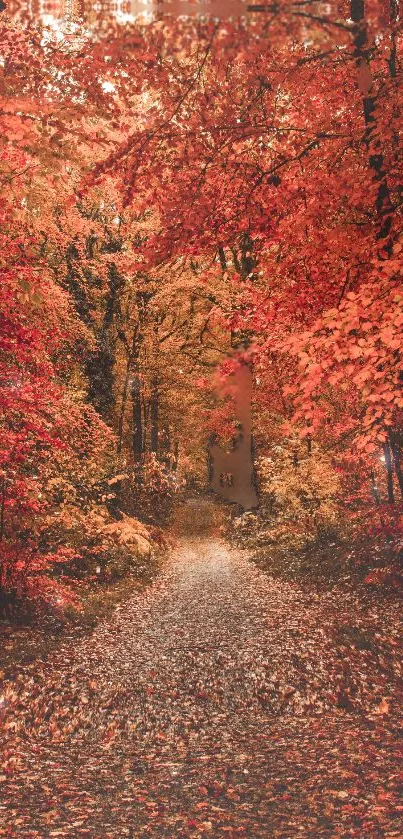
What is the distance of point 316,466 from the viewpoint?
529 inches

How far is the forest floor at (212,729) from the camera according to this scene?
445 centimetres

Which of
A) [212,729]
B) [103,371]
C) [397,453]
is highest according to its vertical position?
[103,371]

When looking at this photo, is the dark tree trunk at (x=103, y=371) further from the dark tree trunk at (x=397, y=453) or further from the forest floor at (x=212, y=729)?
the dark tree trunk at (x=397, y=453)

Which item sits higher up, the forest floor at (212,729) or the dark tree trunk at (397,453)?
the dark tree trunk at (397,453)

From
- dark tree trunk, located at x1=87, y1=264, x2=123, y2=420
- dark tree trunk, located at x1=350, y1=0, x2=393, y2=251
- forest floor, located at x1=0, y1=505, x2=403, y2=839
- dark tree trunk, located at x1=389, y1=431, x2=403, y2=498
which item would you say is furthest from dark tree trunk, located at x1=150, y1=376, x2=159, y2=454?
dark tree trunk, located at x1=350, y1=0, x2=393, y2=251

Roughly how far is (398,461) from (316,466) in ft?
10.3

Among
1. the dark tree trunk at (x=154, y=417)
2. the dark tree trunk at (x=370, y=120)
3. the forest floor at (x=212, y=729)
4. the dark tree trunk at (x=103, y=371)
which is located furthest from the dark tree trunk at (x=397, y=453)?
the dark tree trunk at (x=154, y=417)

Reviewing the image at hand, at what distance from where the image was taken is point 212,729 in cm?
609

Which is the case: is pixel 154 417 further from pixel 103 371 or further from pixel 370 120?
pixel 370 120

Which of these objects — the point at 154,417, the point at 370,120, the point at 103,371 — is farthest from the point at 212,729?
the point at 154,417

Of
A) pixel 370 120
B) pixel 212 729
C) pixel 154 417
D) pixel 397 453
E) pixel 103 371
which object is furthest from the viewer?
pixel 154 417

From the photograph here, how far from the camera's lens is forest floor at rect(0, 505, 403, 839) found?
14.6 feet

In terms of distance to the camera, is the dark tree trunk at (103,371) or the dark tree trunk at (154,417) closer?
the dark tree trunk at (103,371)

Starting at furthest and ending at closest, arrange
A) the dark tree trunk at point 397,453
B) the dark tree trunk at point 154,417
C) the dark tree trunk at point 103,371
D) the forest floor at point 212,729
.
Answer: the dark tree trunk at point 154,417 < the dark tree trunk at point 103,371 < the dark tree trunk at point 397,453 < the forest floor at point 212,729
